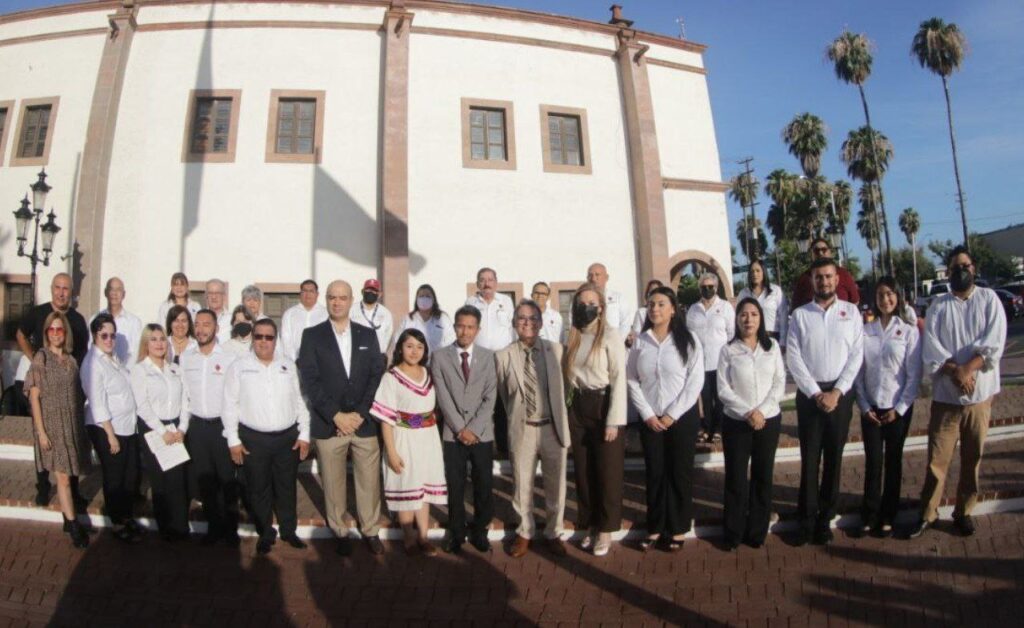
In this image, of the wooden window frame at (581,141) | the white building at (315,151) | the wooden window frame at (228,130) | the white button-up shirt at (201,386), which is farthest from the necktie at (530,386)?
the wooden window frame at (228,130)

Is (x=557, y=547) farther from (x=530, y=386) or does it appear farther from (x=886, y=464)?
(x=886, y=464)

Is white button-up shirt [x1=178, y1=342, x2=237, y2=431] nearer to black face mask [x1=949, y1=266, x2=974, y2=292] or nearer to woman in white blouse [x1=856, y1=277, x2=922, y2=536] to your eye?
woman in white blouse [x1=856, y1=277, x2=922, y2=536]

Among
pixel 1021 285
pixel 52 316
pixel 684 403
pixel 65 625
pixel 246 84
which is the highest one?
pixel 246 84

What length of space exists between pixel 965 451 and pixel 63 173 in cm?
1541

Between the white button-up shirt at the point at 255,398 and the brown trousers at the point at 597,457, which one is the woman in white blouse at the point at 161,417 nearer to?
the white button-up shirt at the point at 255,398

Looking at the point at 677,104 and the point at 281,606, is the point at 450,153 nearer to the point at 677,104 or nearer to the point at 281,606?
the point at 677,104

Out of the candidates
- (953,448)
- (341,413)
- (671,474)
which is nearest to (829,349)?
(953,448)

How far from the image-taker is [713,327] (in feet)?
22.8

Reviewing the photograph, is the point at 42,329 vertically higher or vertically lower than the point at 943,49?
lower

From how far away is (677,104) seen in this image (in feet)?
50.2

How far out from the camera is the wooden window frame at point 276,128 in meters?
12.9

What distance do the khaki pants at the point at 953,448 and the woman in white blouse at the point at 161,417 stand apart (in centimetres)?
571

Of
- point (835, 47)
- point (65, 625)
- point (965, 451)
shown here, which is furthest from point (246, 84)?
point (835, 47)

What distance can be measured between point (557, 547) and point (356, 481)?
1604 millimetres
